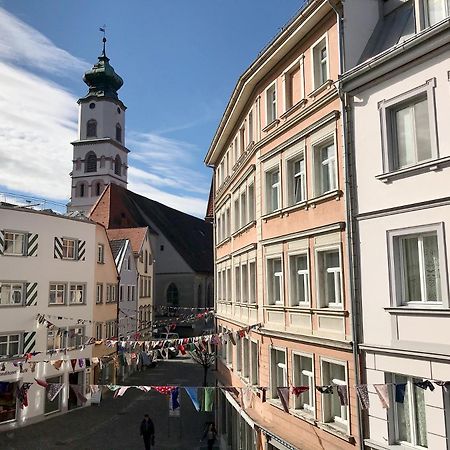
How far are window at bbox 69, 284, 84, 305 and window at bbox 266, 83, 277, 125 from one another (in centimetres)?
2003

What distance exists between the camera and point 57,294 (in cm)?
3083

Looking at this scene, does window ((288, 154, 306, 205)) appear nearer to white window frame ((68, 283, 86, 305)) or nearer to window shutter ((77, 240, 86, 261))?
white window frame ((68, 283, 86, 305))

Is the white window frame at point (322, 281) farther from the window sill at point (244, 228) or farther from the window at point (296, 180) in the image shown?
the window sill at point (244, 228)

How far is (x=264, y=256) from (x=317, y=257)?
11.5 feet

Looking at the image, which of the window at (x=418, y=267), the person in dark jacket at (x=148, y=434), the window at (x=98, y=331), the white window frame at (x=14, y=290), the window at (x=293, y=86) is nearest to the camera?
the window at (x=418, y=267)

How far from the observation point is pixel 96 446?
2388 cm

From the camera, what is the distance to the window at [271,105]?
1705cm

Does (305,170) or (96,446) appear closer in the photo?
(305,170)

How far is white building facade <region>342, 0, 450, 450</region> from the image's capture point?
396 inches

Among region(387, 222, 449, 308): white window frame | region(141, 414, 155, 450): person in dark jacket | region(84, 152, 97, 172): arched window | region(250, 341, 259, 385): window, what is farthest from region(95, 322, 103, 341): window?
region(84, 152, 97, 172): arched window

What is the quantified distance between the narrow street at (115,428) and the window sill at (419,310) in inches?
626

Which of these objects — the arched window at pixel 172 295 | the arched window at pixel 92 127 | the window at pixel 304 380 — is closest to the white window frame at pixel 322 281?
the window at pixel 304 380

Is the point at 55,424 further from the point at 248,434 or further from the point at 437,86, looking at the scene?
the point at 437,86

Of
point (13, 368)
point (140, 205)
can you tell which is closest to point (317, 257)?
point (13, 368)
